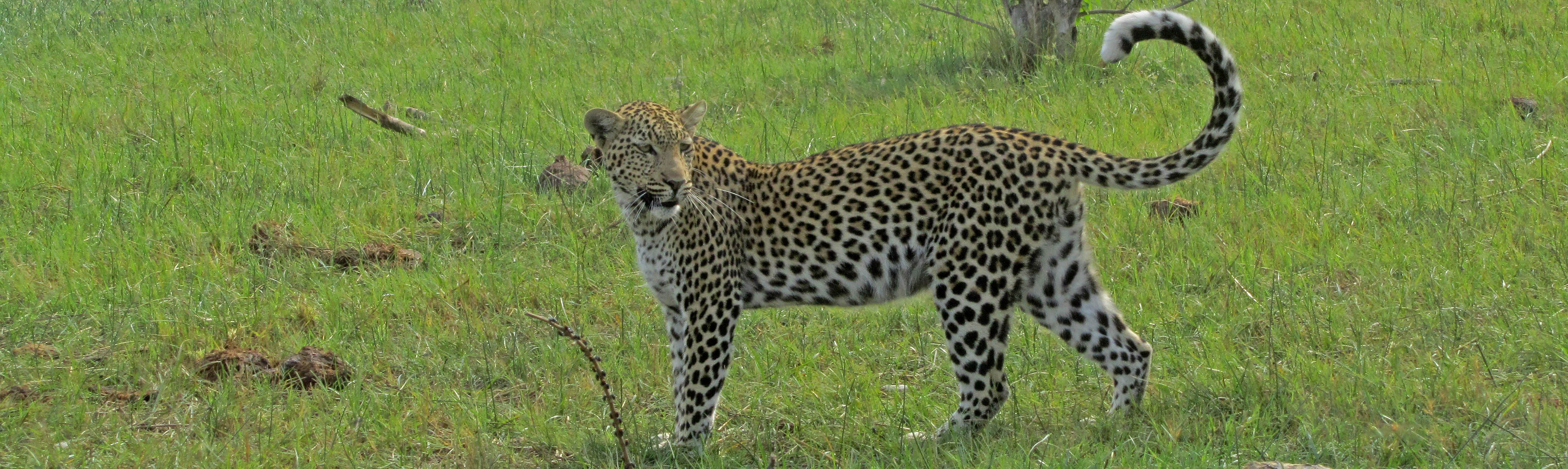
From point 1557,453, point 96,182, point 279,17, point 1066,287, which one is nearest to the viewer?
point 1557,453

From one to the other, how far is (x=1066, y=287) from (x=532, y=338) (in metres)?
2.78

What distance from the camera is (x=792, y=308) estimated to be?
25.0 ft

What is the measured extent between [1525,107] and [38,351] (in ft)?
29.4

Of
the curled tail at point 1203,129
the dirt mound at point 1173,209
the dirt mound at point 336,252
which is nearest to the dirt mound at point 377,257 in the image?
the dirt mound at point 336,252

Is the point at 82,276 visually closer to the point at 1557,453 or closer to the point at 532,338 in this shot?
the point at 532,338

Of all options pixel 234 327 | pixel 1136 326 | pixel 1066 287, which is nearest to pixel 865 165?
pixel 1066 287

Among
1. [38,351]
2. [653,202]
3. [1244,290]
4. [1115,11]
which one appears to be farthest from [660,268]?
[1115,11]

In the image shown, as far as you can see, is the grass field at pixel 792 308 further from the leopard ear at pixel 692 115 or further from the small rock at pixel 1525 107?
the leopard ear at pixel 692 115

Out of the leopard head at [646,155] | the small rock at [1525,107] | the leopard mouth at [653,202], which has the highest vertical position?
the leopard head at [646,155]

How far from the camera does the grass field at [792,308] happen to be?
19.3ft

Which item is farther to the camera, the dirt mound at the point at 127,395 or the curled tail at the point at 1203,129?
the dirt mound at the point at 127,395

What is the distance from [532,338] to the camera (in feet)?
24.0

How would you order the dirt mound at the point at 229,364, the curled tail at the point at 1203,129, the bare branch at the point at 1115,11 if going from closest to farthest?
the curled tail at the point at 1203,129, the dirt mound at the point at 229,364, the bare branch at the point at 1115,11

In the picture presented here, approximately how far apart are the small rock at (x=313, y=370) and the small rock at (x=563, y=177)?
2594mm
